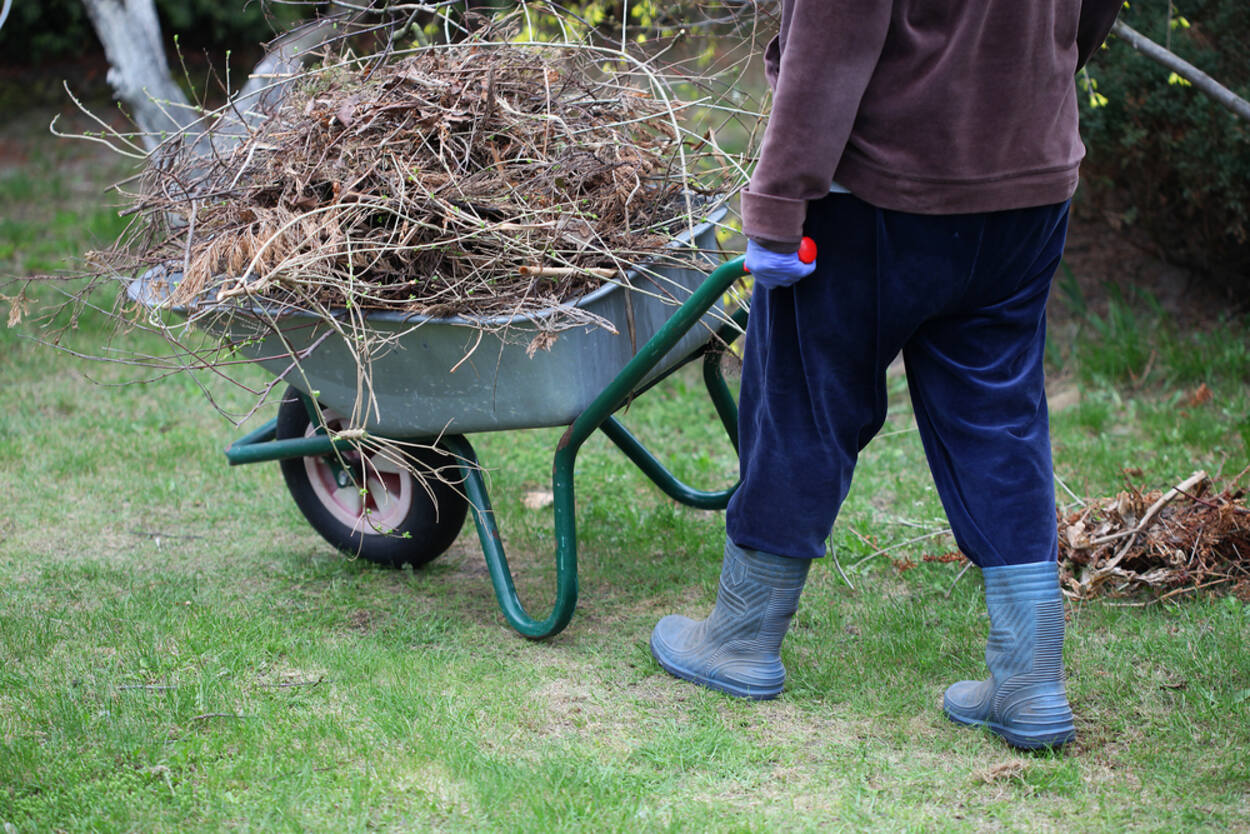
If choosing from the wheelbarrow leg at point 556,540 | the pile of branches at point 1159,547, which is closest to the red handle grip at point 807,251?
the wheelbarrow leg at point 556,540

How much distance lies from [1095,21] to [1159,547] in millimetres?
1433

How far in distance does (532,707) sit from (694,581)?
0.88 m

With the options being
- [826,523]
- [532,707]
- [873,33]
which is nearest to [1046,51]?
[873,33]

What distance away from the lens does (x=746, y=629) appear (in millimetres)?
2543

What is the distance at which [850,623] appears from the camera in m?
3.00

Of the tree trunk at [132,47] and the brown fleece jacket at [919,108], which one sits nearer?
the brown fleece jacket at [919,108]

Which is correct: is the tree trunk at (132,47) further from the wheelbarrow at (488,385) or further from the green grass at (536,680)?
the wheelbarrow at (488,385)

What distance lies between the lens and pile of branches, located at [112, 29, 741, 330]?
2520 millimetres

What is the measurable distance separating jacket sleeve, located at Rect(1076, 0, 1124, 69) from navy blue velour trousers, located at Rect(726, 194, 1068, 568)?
339mm

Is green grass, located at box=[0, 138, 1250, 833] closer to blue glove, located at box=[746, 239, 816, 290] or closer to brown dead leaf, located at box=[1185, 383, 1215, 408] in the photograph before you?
brown dead leaf, located at box=[1185, 383, 1215, 408]

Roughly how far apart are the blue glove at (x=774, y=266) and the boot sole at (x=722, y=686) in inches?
36.5

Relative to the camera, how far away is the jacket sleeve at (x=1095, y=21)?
7.20ft

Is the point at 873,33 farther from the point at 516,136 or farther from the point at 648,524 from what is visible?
the point at 648,524

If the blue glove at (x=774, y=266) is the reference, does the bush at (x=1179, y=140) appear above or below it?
below
